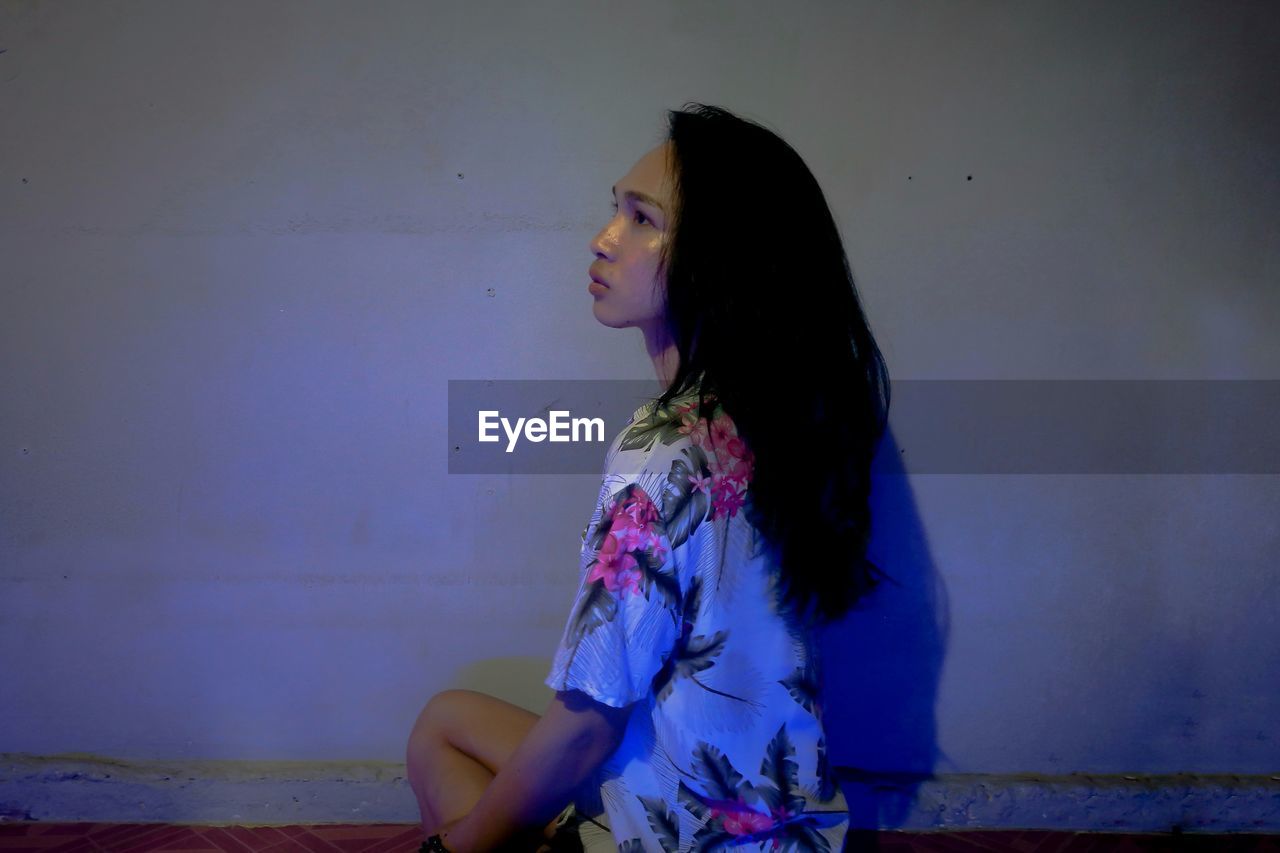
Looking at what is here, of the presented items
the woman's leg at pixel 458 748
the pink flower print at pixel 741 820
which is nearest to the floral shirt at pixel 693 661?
the pink flower print at pixel 741 820

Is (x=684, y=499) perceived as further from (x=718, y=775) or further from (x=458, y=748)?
(x=458, y=748)

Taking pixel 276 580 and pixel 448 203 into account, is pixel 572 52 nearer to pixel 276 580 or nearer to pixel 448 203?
pixel 448 203

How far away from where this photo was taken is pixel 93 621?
212 centimetres

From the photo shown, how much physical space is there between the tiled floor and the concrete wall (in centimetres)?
17

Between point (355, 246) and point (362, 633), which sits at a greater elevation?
point (355, 246)

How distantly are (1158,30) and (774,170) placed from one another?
1.41 meters

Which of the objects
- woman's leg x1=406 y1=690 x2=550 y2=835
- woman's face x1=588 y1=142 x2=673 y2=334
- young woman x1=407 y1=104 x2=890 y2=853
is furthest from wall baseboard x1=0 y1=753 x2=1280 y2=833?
woman's face x1=588 y1=142 x2=673 y2=334

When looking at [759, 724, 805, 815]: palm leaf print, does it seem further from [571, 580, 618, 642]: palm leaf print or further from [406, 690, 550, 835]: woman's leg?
[406, 690, 550, 835]: woman's leg

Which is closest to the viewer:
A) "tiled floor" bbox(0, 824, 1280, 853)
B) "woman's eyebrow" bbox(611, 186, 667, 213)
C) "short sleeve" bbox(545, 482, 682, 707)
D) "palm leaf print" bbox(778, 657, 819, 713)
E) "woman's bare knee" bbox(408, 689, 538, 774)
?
"short sleeve" bbox(545, 482, 682, 707)

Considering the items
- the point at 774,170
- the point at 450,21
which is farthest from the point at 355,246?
the point at 774,170

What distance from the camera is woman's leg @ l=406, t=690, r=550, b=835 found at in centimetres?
141

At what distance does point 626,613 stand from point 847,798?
134cm

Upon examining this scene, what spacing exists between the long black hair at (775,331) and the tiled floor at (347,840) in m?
1.11

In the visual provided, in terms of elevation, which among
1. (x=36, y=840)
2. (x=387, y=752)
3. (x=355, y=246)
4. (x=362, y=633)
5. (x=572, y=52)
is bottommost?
(x=36, y=840)
